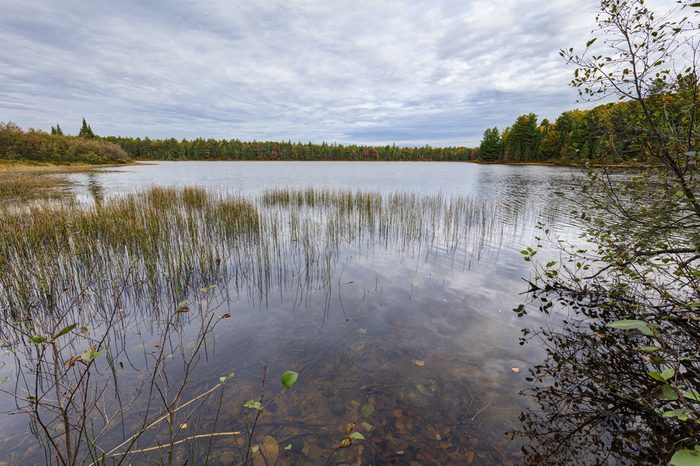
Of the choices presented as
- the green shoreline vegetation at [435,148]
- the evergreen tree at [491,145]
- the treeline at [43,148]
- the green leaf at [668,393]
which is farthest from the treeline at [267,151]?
the green leaf at [668,393]

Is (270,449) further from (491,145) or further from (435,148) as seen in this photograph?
(435,148)

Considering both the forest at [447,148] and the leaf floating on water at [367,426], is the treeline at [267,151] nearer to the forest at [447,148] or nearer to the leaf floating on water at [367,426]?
the forest at [447,148]

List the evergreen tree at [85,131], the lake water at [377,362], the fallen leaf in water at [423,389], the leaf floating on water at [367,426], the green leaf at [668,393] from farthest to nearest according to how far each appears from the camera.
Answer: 1. the evergreen tree at [85,131]
2. the fallen leaf in water at [423,389]
3. the leaf floating on water at [367,426]
4. the lake water at [377,362]
5. the green leaf at [668,393]

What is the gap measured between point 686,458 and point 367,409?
269 cm

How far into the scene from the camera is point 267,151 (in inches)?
4973

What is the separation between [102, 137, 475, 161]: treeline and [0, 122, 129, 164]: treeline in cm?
5314

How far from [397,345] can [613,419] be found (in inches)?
98.9

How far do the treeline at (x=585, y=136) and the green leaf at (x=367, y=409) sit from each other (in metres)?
4.04

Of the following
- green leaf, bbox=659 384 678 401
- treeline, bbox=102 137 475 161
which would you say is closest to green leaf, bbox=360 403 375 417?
green leaf, bbox=659 384 678 401

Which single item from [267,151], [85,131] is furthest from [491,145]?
[85,131]

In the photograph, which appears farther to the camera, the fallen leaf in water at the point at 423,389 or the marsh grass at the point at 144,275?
the fallen leaf in water at the point at 423,389

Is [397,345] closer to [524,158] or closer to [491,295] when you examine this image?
[491,295]

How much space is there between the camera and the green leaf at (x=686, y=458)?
3.96 ft

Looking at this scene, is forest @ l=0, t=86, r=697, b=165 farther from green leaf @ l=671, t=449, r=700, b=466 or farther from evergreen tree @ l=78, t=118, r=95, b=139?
green leaf @ l=671, t=449, r=700, b=466
